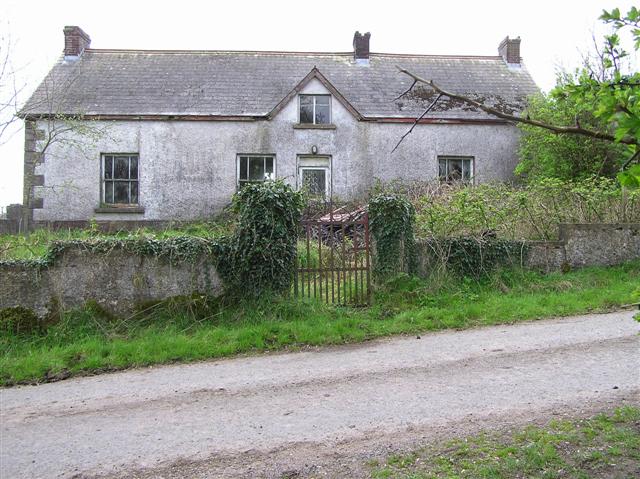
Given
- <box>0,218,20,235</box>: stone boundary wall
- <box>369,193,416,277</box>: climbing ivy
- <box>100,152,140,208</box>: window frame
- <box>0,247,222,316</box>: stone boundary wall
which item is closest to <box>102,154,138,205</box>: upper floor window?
<box>100,152,140,208</box>: window frame

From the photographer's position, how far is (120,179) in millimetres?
16578

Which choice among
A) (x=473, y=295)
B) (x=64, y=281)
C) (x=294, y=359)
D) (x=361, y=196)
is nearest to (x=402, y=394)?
(x=294, y=359)

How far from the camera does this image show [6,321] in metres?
7.55

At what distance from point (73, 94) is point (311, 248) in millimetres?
12257

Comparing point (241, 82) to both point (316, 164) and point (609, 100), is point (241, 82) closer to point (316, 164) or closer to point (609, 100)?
point (316, 164)

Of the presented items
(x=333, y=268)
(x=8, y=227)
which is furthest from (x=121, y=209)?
(x=333, y=268)

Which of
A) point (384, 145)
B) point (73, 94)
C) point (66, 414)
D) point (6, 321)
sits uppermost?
point (73, 94)

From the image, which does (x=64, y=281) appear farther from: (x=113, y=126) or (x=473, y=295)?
(x=113, y=126)

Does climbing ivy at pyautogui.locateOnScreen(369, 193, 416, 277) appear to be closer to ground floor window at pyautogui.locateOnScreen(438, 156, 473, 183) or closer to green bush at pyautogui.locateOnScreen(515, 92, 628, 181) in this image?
green bush at pyautogui.locateOnScreen(515, 92, 628, 181)

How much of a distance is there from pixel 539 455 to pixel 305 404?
217 centimetres

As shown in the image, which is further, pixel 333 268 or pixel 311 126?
pixel 311 126

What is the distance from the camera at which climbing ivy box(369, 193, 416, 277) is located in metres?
8.75

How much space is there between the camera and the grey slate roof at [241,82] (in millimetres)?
16859

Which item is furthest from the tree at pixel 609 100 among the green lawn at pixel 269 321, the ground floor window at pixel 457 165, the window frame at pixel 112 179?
the window frame at pixel 112 179
